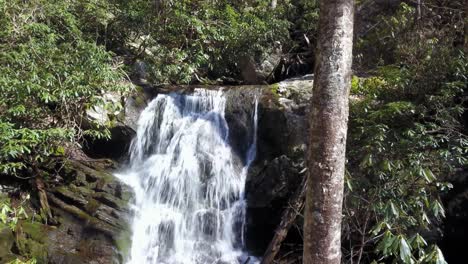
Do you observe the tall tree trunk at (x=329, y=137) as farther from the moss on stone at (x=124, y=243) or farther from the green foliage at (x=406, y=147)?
the moss on stone at (x=124, y=243)

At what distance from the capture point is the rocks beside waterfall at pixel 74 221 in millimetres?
6426

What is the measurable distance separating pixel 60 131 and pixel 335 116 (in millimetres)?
5035

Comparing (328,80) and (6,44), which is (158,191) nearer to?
(6,44)

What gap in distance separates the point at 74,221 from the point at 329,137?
6.15 meters

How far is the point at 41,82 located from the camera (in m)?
6.16

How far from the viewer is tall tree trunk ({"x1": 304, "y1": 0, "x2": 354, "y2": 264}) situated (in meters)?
2.45

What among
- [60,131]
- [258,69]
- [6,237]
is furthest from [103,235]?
[258,69]

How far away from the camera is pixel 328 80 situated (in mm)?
2506

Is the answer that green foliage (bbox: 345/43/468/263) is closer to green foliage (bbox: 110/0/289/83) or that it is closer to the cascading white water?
the cascading white water

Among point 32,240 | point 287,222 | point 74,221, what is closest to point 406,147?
point 287,222

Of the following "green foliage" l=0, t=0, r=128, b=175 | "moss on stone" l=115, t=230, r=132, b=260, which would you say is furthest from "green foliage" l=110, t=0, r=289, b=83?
"moss on stone" l=115, t=230, r=132, b=260

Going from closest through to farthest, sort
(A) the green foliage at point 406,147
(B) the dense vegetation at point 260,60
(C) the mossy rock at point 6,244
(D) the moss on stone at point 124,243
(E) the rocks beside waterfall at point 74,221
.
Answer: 1. (A) the green foliage at point 406,147
2. (B) the dense vegetation at point 260,60
3. (C) the mossy rock at point 6,244
4. (E) the rocks beside waterfall at point 74,221
5. (D) the moss on stone at point 124,243

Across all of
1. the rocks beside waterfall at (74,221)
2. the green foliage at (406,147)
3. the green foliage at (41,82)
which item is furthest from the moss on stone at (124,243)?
the green foliage at (406,147)

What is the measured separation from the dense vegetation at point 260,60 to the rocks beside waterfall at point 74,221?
0.63m
